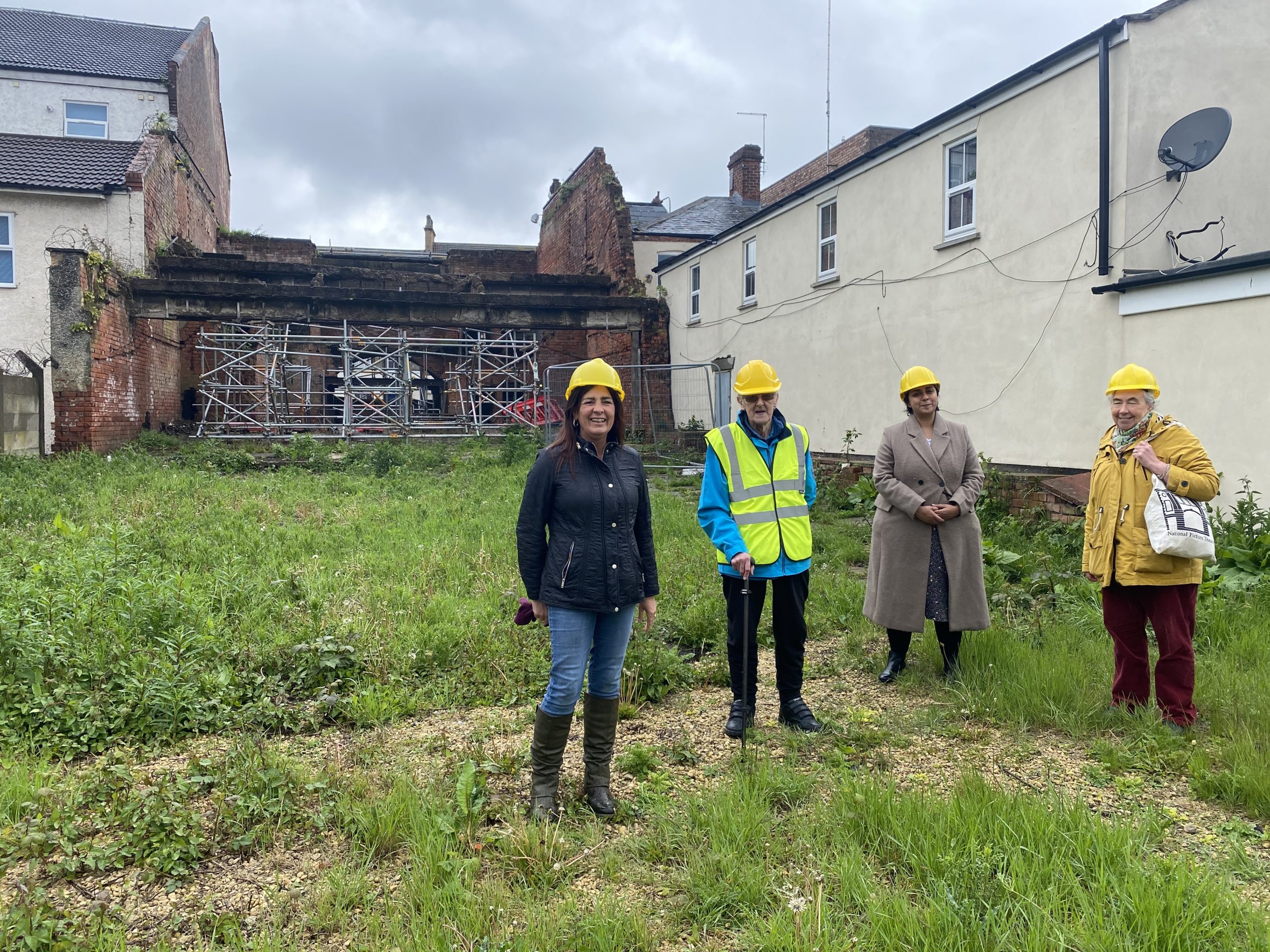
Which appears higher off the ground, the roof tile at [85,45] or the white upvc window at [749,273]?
the roof tile at [85,45]

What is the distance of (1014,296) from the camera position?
1028cm

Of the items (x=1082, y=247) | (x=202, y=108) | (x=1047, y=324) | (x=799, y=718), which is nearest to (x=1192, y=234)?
(x=1082, y=247)

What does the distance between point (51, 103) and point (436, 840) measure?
95.1 ft

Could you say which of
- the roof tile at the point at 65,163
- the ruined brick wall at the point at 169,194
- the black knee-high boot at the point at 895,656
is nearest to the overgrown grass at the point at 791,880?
the black knee-high boot at the point at 895,656

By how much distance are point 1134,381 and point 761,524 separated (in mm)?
2101

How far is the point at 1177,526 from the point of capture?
4.04m

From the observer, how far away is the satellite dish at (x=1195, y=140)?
336 inches

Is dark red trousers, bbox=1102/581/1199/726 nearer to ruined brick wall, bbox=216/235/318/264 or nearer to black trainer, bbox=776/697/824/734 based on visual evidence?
black trainer, bbox=776/697/824/734

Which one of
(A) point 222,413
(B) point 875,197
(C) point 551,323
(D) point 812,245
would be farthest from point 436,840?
(A) point 222,413

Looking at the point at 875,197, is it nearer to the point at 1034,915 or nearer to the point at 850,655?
the point at 850,655

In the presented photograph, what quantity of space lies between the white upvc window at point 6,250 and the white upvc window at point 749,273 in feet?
50.8

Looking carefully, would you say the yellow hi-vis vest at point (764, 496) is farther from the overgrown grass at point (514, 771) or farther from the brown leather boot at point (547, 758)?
the brown leather boot at point (547, 758)

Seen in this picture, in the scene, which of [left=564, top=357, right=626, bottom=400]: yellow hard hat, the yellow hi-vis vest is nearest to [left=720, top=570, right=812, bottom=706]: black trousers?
the yellow hi-vis vest

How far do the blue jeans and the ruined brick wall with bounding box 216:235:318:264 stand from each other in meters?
28.3
